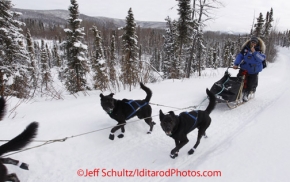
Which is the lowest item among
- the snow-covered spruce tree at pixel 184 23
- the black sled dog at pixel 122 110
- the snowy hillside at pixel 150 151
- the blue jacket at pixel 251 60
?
the snowy hillside at pixel 150 151

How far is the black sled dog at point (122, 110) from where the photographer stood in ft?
13.0

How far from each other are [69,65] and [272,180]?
22059mm

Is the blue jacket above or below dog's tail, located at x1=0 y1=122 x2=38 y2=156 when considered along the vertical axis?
above

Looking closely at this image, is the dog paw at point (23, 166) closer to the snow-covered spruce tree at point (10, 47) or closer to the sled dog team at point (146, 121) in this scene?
the sled dog team at point (146, 121)

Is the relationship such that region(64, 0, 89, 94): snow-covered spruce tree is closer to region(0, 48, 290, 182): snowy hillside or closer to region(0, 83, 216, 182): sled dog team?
region(0, 48, 290, 182): snowy hillside

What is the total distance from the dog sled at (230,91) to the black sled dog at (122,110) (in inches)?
109

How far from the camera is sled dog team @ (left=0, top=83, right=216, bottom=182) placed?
238 centimetres

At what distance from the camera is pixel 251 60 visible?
236 inches

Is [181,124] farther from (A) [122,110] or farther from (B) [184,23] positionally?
(B) [184,23]

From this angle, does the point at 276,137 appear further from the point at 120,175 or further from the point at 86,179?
the point at 86,179

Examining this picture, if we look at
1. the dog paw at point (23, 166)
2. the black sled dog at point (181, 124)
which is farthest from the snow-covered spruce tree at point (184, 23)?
the dog paw at point (23, 166)

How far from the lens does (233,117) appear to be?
531 cm

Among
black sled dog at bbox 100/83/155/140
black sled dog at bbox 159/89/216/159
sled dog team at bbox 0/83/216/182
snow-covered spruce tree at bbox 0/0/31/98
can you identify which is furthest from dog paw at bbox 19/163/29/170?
snow-covered spruce tree at bbox 0/0/31/98

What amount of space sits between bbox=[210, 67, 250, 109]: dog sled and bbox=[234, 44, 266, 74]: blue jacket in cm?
38
